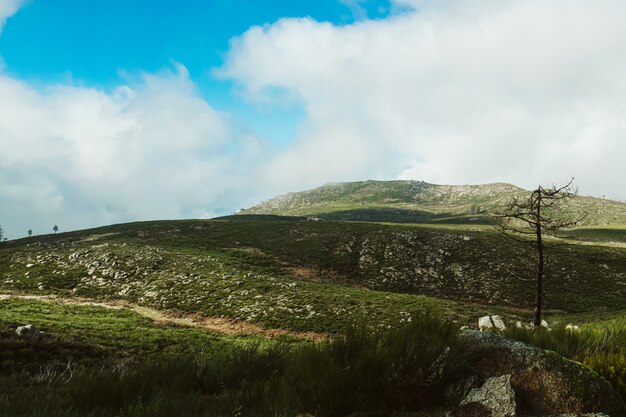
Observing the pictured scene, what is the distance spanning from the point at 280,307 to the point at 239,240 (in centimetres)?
3487

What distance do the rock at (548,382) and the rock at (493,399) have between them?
0.26 metres

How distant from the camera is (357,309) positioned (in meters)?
31.8

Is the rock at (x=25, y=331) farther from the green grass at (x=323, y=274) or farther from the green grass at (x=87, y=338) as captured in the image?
the green grass at (x=323, y=274)

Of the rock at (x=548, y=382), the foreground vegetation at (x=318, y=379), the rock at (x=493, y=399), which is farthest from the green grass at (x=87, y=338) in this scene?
the rock at (x=493, y=399)

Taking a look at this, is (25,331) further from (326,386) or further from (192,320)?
(326,386)

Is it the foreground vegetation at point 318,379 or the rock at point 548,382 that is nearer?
the foreground vegetation at point 318,379

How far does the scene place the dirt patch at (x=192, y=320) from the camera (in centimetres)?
2785

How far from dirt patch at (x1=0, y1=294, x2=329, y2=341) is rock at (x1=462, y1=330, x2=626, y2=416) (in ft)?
66.3

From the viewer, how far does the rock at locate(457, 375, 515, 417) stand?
427 cm

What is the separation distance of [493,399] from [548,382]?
0.96 metres

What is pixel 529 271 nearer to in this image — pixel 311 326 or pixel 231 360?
pixel 311 326

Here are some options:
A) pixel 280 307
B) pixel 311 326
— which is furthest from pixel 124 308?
pixel 311 326

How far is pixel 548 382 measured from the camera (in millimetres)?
4836

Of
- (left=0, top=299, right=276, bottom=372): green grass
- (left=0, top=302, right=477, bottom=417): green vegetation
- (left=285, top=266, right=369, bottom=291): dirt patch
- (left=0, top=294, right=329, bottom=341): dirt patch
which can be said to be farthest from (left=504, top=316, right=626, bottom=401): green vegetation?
(left=285, top=266, right=369, bottom=291): dirt patch
